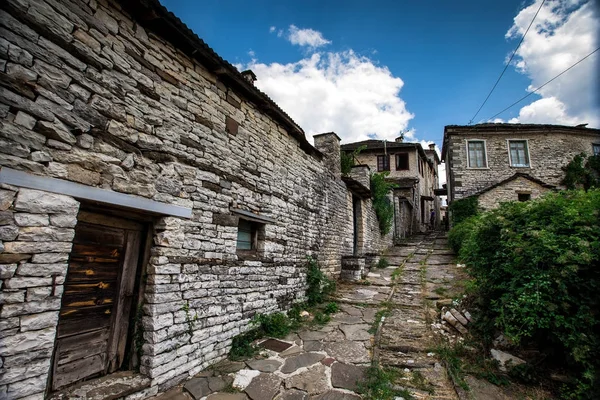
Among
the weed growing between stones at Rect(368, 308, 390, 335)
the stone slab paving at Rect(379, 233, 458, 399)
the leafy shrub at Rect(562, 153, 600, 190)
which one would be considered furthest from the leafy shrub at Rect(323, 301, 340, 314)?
the leafy shrub at Rect(562, 153, 600, 190)

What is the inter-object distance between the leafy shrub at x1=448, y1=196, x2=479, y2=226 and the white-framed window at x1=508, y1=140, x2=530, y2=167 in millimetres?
3621

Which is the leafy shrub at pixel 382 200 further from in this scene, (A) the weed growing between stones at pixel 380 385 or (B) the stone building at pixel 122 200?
(A) the weed growing between stones at pixel 380 385

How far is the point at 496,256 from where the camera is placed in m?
3.95

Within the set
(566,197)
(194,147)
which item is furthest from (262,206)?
(566,197)

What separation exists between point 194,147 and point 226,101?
3.84 feet

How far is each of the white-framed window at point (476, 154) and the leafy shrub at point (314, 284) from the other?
13.2 metres

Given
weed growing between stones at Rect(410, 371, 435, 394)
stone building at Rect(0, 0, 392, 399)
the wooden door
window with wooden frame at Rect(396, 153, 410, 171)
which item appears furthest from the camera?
window with wooden frame at Rect(396, 153, 410, 171)

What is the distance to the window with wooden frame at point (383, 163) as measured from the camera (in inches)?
786

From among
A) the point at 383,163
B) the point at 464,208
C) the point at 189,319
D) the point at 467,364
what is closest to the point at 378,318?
the point at 467,364

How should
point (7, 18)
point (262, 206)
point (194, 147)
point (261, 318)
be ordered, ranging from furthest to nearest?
point (262, 206) → point (261, 318) → point (194, 147) → point (7, 18)

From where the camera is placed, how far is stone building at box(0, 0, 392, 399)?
225 centimetres

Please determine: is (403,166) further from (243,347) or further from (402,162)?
(243,347)

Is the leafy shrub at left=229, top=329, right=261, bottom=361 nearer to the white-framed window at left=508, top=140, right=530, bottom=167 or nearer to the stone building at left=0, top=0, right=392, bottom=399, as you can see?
the stone building at left=0, top=0, right=392, bottom=399

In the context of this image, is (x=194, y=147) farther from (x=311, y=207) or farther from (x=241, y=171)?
(x=311, y=207)
